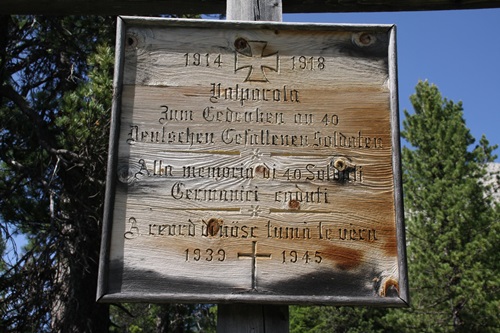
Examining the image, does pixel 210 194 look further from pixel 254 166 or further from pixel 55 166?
pixel 55 166

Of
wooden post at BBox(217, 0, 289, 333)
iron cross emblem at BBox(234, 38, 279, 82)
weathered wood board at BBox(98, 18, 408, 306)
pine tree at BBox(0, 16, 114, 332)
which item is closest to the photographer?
weathered wood board at BBox(98, 18, 408, 306)

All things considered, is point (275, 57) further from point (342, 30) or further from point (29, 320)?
point (29, 320)

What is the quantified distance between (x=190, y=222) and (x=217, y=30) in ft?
2.60

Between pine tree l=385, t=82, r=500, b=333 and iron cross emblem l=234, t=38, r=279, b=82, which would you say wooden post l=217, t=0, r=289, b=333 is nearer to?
iron cross emblem l=234, t=38, r=279, b=82

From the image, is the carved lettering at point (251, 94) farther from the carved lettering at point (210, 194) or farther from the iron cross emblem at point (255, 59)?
the carved lettering at point (210, 194)

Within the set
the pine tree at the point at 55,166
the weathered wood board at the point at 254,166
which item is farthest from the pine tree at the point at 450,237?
the weathered wood board at the point at 254,166

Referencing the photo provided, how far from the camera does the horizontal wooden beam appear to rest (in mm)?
2562

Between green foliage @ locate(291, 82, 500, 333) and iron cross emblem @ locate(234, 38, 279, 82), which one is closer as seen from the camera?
iron cross emblem @ locate(234, 38, 279, 82)

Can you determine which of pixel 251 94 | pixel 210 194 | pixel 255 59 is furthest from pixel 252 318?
pixel 255 59

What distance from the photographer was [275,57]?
86.2 inches

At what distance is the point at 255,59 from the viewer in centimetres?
218

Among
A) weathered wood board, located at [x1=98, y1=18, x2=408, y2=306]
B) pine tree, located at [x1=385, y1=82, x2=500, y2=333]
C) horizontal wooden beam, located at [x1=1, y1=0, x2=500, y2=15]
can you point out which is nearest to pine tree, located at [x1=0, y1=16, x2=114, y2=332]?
horizontal wooden beam, located at [x1=1, y1=0, x2=500, y2=15]

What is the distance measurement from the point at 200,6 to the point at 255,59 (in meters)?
0.62

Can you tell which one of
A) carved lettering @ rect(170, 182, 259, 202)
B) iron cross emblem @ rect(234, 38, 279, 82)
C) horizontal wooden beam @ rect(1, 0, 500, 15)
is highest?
horizontal wooden beam @ rect(1, 0, 500, 15)
